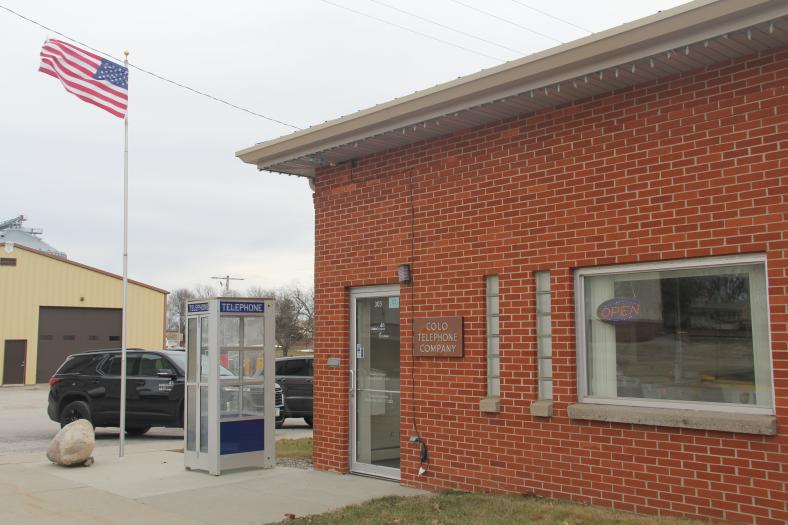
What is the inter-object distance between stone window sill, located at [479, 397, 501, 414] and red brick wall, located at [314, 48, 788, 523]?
2.5 inches

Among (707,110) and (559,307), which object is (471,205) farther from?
(707,110)

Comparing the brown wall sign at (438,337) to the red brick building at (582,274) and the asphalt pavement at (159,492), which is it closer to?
the red brick building at (582,274)

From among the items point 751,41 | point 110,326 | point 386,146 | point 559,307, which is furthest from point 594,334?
point 110,326

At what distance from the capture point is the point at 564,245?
7980 mm

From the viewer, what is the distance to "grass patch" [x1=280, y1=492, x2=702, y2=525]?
22.2 feet

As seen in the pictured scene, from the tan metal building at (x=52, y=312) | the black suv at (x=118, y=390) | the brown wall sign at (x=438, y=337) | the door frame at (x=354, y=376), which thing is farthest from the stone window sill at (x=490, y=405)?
the tan metal building at (x=52, y=312)

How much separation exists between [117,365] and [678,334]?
12774mm

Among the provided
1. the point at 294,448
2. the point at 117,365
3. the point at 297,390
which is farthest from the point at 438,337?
the point at 117,365

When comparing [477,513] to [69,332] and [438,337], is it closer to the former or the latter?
[438,337]

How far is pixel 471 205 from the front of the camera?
8992 millimetres

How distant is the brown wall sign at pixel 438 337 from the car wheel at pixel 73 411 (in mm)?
9704

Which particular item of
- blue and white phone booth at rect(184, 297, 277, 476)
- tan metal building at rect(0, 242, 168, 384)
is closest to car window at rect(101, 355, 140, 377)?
blue and white phone booth at rect(184, 297, 277, 476)

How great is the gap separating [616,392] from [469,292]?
2094 millimetres

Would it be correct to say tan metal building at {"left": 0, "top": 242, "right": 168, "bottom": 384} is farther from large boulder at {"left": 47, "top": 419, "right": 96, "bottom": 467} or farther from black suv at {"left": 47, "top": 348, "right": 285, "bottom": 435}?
large boulder at {"left": 47, "top": 419, "right": 96, "bottom": 467}
